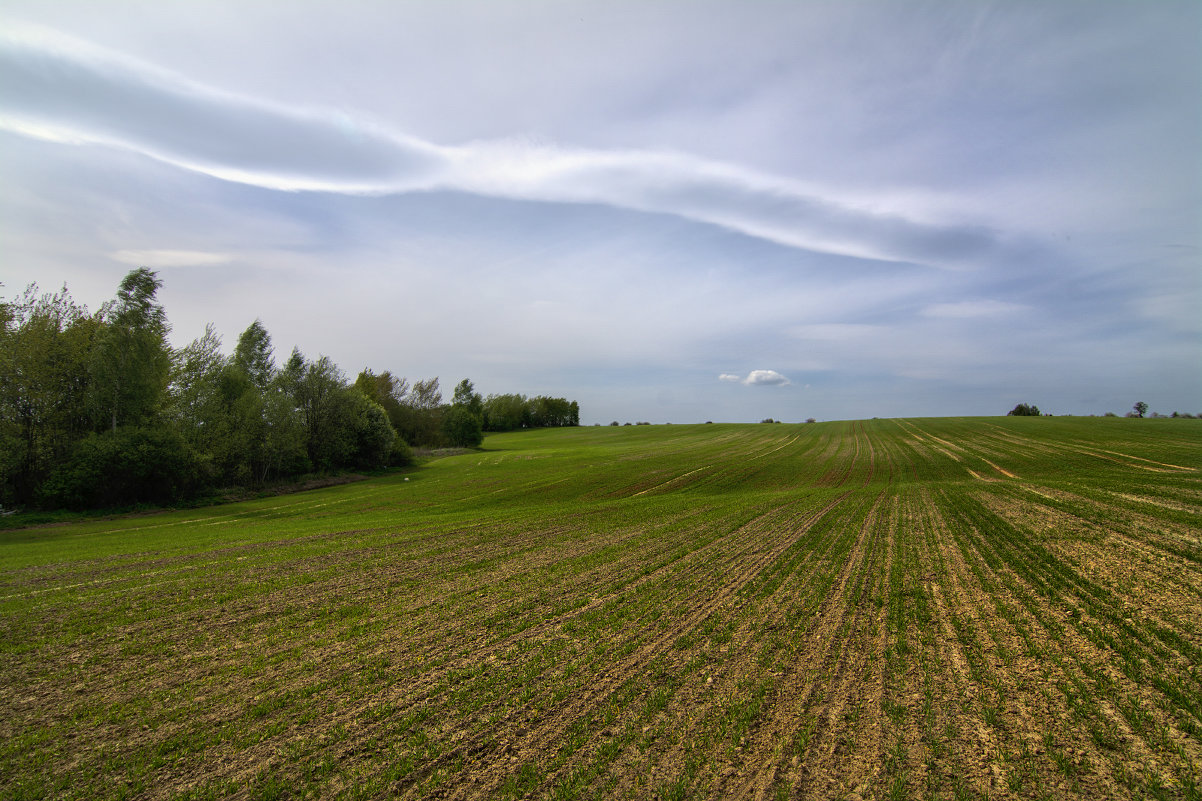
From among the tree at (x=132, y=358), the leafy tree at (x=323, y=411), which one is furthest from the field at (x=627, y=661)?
the leafy tree at (x=323, y=411)

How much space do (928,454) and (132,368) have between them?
2415 inches

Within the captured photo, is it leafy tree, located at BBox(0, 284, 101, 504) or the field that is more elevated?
leafy tree, located at BBox(0, 284, 101, 504)

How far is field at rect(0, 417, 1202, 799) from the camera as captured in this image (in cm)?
530

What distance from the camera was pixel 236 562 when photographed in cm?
1469

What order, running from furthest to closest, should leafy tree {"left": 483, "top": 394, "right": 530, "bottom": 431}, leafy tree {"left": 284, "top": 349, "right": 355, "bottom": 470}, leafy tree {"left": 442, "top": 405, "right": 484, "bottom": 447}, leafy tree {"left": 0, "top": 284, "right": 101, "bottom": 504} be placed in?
leafy tree {"left": 483, "top": 394, "right": 530, "bottom": 431}
leafy tree {"left": 442, "top": 405, "right": 484, "bottom": 447}
leafy tree {"left": 284, "top": 349, "right": 355, "bottom": 470}
leafy tree {"left": 0, "top": 284, "right": 101, "bottom": 504}

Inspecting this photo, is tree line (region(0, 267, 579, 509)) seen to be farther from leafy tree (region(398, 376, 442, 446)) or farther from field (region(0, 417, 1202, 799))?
leafy tree (region(398, 376, 442, 446))

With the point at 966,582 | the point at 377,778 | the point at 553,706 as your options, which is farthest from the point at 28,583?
the point at 966,582

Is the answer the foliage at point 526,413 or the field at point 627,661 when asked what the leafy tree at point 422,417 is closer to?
the foliage at point 526,413

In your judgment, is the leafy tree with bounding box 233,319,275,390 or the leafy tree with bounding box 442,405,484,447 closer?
the leafy tree with bounding box 233,319,275,390

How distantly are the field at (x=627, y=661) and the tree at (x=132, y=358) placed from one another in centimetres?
1639

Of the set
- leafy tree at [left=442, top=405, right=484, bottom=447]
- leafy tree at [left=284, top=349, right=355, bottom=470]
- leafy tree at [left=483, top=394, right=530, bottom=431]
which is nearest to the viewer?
leafy tree at [left=284, top=349, right=355, bottom=470]

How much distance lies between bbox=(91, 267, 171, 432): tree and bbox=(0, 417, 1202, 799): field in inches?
645

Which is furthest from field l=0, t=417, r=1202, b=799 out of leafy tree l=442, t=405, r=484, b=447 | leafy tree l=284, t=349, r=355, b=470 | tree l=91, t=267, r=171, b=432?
leafy tree l=442, t=405, r=484, b=447

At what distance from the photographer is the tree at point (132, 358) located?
30.5 metres
